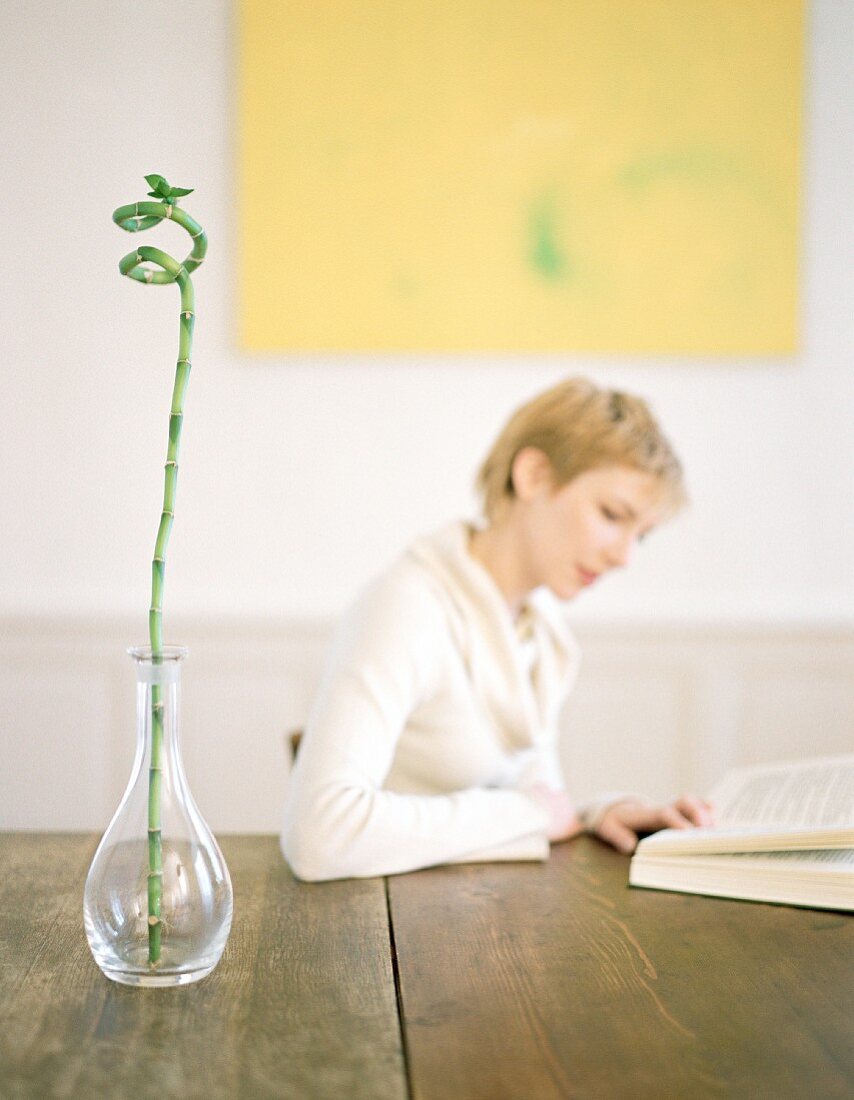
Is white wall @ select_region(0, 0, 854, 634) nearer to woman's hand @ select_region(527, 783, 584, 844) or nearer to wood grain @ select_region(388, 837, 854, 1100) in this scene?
woman's hand @ select_region(527, 783, 584, 844)

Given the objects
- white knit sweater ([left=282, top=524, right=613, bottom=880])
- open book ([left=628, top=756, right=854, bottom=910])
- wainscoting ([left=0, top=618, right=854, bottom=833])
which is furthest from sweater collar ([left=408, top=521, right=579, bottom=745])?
wainscoting ([left=0, top=618, right=854, bottom=833])

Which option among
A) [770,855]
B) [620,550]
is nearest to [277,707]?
[620,550]

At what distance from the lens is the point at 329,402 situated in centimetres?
291

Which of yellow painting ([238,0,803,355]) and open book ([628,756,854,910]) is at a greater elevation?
yellow painting ([238,0,803,355])

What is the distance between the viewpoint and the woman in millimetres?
1371

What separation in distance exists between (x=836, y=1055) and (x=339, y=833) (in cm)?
61

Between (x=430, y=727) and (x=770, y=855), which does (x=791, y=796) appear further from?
(x=430, y=727)

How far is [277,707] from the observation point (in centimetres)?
290

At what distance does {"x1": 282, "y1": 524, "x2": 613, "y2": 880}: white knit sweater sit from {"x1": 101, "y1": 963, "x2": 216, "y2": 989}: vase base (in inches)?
14.5

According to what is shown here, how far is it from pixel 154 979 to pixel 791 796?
2.78 ft

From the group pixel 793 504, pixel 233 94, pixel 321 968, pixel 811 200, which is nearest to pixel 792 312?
pixel 811 200

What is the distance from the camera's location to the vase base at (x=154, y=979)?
920mm

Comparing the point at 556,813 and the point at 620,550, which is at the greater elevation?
the point at 620,550

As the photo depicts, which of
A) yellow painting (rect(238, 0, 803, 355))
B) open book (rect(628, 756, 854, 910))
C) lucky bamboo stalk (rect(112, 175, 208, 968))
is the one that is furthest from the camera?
yellow painting (rect(238, 0, 803, 355))
